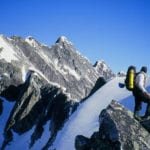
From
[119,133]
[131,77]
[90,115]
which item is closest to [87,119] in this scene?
[90,115]

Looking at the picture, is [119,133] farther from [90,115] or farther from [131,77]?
[90,115]

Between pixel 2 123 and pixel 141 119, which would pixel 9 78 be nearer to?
pixel 2 123

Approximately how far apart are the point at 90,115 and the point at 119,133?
39348 millimetres

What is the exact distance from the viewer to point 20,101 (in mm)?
93562

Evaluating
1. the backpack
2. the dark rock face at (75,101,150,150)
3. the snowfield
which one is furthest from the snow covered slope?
the backpack

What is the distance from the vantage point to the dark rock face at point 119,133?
16.9 meters

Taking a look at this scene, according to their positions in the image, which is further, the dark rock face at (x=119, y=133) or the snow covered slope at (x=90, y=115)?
the snow covered slope at (x=90, y=115)

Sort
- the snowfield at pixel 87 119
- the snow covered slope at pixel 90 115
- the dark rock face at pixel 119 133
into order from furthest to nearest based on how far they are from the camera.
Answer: the snowfield at pixel 87 119
the snow covered slope at pixel 90 115
the dark rock face at pixel 119 133

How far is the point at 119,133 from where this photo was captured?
17312 millimetres

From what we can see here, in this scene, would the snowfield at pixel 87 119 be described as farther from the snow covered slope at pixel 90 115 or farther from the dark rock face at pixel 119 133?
the dark rock face at pixel 119 133

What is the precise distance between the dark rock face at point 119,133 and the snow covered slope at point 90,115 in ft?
88.7

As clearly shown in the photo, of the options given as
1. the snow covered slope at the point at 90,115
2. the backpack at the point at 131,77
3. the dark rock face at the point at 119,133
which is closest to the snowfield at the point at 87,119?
the snow covered slope at the point at 90,115

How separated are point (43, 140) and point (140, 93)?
55625 mm

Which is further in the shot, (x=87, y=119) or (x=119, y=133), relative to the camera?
(x=87, y=119)
